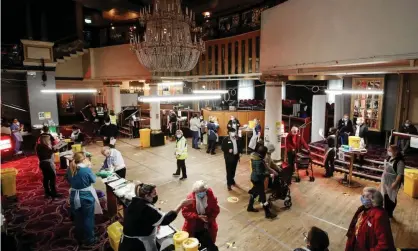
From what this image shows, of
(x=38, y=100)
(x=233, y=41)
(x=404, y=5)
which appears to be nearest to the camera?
(x=404, y=5)

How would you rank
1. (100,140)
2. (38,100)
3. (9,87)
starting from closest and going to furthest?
(38,100)
(9,87)
(100,140)

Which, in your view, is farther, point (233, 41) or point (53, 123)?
point (53, 123)

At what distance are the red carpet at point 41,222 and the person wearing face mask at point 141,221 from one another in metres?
1.80

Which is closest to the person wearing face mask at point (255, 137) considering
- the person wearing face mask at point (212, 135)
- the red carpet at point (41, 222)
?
the person wearing face mask at point (212, 135)

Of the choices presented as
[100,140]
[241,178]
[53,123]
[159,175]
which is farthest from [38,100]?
[241,178]

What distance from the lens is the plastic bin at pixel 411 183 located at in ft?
23.4

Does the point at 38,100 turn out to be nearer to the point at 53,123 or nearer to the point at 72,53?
the point at 53,123

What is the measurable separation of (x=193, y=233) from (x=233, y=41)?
7.52 metres

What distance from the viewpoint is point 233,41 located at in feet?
32.0

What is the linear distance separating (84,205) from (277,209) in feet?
14.5

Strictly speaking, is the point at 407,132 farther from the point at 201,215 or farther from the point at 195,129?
the point at 201,215

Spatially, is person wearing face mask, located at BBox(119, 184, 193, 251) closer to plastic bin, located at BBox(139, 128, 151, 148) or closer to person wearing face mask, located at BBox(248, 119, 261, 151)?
person wearing face mask, located at BBox(248, 119, 261, 151)

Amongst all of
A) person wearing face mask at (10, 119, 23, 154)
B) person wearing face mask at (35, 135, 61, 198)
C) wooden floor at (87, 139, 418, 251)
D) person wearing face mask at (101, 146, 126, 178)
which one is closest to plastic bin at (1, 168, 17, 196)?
person wearing face mask at (35, 135, 61, 198)

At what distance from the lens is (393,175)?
5582 mm
